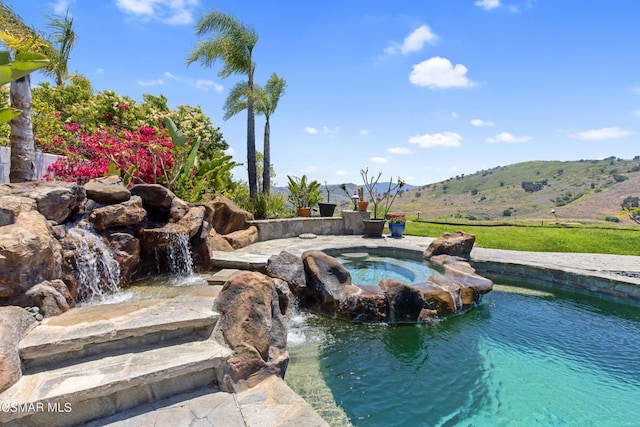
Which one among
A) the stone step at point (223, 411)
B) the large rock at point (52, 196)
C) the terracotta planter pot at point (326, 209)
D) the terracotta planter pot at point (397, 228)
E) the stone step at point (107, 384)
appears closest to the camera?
the stone step at point (107, 384)

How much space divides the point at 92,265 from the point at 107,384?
2.56m

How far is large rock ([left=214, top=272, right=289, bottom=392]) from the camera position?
2.66 metres

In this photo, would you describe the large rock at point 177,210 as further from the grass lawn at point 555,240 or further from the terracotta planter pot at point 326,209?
the grass lawn at point 555,240

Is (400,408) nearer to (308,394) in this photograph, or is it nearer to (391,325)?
(308,394)

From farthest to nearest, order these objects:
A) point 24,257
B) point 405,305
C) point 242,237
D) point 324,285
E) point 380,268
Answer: point 242,237 → point 380,268 → point 324,285 → point 405,305 → point 24,257

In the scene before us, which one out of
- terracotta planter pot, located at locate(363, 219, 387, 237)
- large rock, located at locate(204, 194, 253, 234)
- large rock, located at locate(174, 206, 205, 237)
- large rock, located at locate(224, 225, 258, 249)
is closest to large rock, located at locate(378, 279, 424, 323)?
large rock, located at locate(174, 206, 205, 237)

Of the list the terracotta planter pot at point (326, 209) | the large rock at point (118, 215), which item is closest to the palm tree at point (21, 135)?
the large rock at point (118, 215)

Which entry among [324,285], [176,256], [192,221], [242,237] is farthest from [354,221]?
[176,256]

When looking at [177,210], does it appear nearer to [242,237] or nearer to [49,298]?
[242,237]

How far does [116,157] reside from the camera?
344 inches

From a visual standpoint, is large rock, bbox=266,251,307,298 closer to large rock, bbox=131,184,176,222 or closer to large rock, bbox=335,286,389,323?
large rock, bbox=335,286,389,323

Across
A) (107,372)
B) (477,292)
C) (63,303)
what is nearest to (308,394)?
(107,372)

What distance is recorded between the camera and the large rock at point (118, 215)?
15.5 feet

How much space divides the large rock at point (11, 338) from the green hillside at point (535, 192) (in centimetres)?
2845
